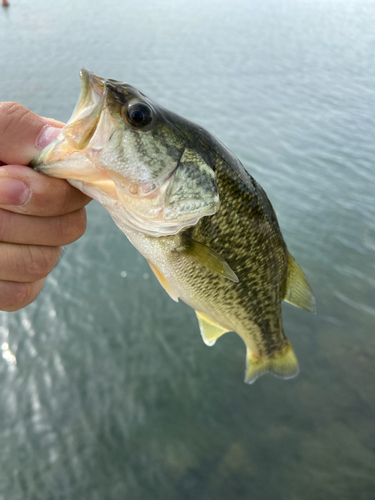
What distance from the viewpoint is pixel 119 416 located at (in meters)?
3.99

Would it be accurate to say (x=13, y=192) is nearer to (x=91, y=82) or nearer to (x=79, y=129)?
(x=79, y=129)

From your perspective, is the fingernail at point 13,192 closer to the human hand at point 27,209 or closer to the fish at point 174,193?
the human hand at point 27,209

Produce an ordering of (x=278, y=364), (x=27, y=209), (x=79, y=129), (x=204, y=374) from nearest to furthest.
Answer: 1. (x=79, y=129)
2. (x=27, y=209)
3. (x=278, y=364)
4. (x=204, y=374)

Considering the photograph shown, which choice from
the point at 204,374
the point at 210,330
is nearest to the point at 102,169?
the point at 210,330

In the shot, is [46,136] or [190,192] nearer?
[46,136]

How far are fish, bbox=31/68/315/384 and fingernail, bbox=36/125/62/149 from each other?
87 millimetres

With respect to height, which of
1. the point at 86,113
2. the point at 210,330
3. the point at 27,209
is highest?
the point at 86,113

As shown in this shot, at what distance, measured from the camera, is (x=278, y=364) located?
283cm

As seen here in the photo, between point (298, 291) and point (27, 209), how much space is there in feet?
5.60

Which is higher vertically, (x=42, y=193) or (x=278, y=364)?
(x=42, y=193)

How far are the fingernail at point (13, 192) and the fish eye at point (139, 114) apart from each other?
0.50 metres

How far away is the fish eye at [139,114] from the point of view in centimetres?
147

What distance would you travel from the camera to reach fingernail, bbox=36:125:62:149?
142cm

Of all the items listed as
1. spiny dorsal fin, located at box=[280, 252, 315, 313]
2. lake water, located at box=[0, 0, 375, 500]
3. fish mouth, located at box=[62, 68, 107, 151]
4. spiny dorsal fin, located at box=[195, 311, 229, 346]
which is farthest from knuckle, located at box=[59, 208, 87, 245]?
lake water, located at box=[0, 0, 375, 500]
